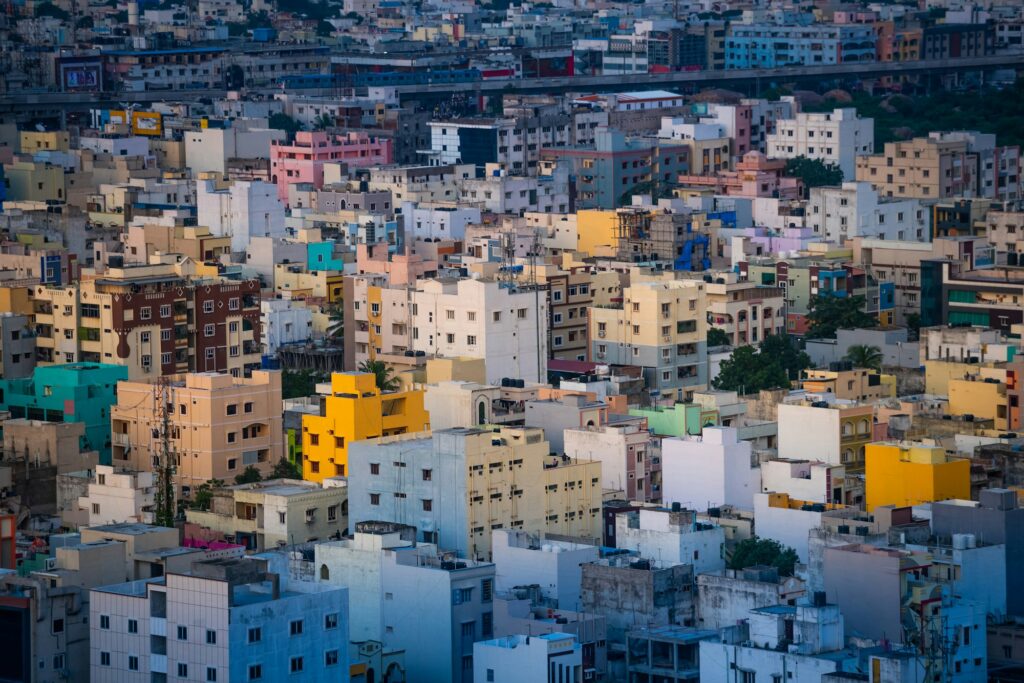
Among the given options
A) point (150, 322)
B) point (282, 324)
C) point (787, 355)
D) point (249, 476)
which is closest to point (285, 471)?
point (249, 476)

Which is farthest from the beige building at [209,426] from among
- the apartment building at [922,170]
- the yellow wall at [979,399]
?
the apartment building at [922,170]

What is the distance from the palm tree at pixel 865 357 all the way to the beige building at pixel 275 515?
649 inches

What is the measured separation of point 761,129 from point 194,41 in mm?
41823

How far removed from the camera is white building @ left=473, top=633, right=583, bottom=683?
43.3 m

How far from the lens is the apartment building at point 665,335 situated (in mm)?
66562

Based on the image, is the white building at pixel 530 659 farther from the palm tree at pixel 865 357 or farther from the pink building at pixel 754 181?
the pink building at pixel 754 181

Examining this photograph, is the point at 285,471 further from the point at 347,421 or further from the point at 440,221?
the point at 440,221

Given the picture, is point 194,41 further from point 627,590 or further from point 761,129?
point 627,590

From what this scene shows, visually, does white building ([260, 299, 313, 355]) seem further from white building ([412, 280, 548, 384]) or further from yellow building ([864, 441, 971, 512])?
yellow building ([864, 441, 971, 512])

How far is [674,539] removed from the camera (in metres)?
49.1

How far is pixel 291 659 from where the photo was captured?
4181 centimetres

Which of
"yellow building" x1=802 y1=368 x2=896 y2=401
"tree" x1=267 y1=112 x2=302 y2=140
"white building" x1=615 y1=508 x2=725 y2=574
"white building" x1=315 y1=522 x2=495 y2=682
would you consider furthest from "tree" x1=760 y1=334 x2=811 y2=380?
"tree" x1=267 y1=112 x2=302 y2=140

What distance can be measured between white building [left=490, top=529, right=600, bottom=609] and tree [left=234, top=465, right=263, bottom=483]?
8.72 metres

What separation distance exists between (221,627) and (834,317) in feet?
108
